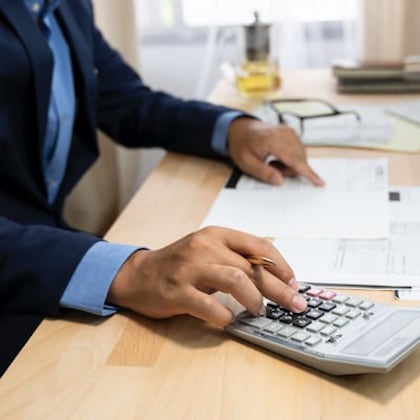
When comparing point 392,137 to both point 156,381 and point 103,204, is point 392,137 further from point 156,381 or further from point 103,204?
point 103,204

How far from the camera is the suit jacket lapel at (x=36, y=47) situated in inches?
42.4

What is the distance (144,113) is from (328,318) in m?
0.77

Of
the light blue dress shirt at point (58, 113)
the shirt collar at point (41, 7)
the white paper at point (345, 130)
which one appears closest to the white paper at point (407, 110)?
A: the white paper at point (345, 130)

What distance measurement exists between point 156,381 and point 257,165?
55 cm

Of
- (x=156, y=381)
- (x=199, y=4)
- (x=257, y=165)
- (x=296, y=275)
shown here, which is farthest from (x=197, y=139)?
(x=199, y=4)

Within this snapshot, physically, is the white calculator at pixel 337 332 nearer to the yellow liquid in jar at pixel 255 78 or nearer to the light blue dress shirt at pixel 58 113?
the light blue dress shirt at pixel 58 113

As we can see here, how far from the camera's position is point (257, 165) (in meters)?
1.13

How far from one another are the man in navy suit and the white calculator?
0.6 inches

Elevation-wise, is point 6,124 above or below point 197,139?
above

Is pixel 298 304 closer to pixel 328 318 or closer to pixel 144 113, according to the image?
pixel 328 318

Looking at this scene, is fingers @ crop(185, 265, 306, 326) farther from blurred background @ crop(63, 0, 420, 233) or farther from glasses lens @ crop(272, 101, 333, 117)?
blurred background @ crop(63, 0, 420, 233)

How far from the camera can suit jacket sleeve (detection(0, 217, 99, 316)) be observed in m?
0.78

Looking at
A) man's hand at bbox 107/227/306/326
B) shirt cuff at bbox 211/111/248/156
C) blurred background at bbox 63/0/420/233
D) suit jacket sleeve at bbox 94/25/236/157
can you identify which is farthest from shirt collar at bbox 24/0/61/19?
blurred background at bbox 63/0/420/233

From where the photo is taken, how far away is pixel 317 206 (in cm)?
100
